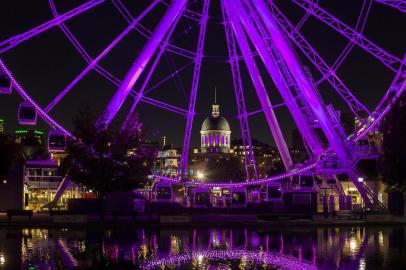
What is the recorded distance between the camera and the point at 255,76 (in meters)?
53.0

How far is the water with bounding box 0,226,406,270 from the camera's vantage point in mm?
23938

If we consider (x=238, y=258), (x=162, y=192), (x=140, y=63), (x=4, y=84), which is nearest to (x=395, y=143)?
(x=238, y=258)

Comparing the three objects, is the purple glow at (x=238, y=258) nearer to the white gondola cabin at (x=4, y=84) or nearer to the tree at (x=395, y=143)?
the tree at (x=395, y=143)

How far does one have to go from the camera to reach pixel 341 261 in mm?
25016

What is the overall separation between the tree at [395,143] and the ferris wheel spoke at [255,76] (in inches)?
778

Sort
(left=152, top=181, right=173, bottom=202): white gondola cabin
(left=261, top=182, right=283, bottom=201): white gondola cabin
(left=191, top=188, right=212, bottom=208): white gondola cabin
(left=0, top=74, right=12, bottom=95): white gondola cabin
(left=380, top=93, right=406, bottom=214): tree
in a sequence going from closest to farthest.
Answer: (left=380, top=93, right=406, bottom=214): tree, (left=0, top=74, right=12, bottom=95): white gondola cabin, (left=152, top=181, right=173, bottom=202): white gondola cabin, (left=261, top=182, right=283, bottom=201): white gondola cabin, (left=191, top=188, right=212, bottom=208): white gondola cabin

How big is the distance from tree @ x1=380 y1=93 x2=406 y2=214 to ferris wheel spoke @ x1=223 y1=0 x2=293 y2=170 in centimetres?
1975

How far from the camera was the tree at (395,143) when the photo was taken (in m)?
27.0

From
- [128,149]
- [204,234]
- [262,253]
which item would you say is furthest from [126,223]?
[262,253]

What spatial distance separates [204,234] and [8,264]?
16.9 meters

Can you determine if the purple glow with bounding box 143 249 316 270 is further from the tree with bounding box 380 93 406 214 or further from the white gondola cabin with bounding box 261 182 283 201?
the white gondola cabin with bounding box 261 182 283 201

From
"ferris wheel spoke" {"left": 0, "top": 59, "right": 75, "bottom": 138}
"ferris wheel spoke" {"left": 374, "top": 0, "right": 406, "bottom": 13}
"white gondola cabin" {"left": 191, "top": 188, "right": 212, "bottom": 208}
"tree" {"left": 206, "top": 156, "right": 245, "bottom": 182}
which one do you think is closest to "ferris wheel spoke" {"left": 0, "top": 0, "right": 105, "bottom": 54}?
"ferris wheel spoke" {"left": 0, "top": 59, "right": 75, "bottom": 138}

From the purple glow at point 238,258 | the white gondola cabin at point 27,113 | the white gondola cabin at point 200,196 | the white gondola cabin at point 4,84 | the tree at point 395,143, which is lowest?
the purple glow at point 238,258

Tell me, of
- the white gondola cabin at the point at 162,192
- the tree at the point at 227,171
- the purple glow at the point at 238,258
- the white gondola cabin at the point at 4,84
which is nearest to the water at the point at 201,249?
the purple glow at the point at 238,258
